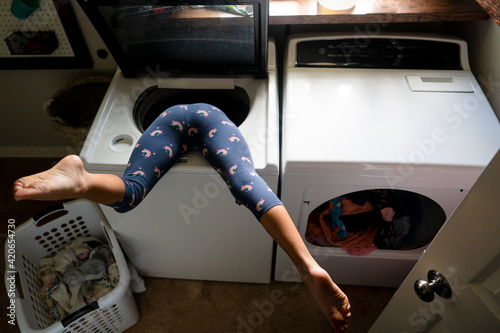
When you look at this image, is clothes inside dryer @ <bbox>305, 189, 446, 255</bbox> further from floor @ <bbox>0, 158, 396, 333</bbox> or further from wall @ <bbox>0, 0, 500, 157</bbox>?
wall @ <bbox>0, 0, 500, 157</bbox>

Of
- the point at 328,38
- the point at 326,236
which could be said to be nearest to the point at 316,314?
the point at 326,236

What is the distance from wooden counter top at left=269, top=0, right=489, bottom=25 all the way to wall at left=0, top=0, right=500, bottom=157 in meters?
0.09

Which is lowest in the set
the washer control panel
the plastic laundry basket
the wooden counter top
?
the plastic laundry basket

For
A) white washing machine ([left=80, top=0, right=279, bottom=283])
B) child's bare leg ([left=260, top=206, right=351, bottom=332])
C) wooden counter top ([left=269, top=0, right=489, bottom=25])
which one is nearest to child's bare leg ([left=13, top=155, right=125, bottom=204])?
white washing machine ([left=80, top=0, right=279, bottom=283])

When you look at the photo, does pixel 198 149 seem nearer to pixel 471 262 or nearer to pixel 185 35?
pixel 185 35

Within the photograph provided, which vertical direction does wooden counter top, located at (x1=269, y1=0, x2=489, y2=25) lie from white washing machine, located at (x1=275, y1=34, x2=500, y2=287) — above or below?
above

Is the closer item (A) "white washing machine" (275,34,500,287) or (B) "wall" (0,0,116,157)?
(A) "white washing machine" (275,34,500,287)

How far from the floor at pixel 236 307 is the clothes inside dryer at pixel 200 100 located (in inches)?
29.8

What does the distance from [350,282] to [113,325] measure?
0.99 meters

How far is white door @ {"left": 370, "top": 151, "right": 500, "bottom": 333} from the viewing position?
59cm

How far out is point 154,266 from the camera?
1543mm

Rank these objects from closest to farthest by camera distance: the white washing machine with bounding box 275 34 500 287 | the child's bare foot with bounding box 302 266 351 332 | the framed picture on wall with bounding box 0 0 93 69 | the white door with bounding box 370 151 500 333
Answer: the white door with bounding box 370 151 500 333, the child's bare foot with bounding box 302 266 351 332, the white washing machine with bounding box 275 34 500 287, the framed picture on wall with bounding box 0 0 93 69

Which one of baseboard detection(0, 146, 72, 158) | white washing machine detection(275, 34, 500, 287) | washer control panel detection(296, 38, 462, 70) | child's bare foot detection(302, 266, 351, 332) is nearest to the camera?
child's bare foot detection(302, 266, 351, 332)
